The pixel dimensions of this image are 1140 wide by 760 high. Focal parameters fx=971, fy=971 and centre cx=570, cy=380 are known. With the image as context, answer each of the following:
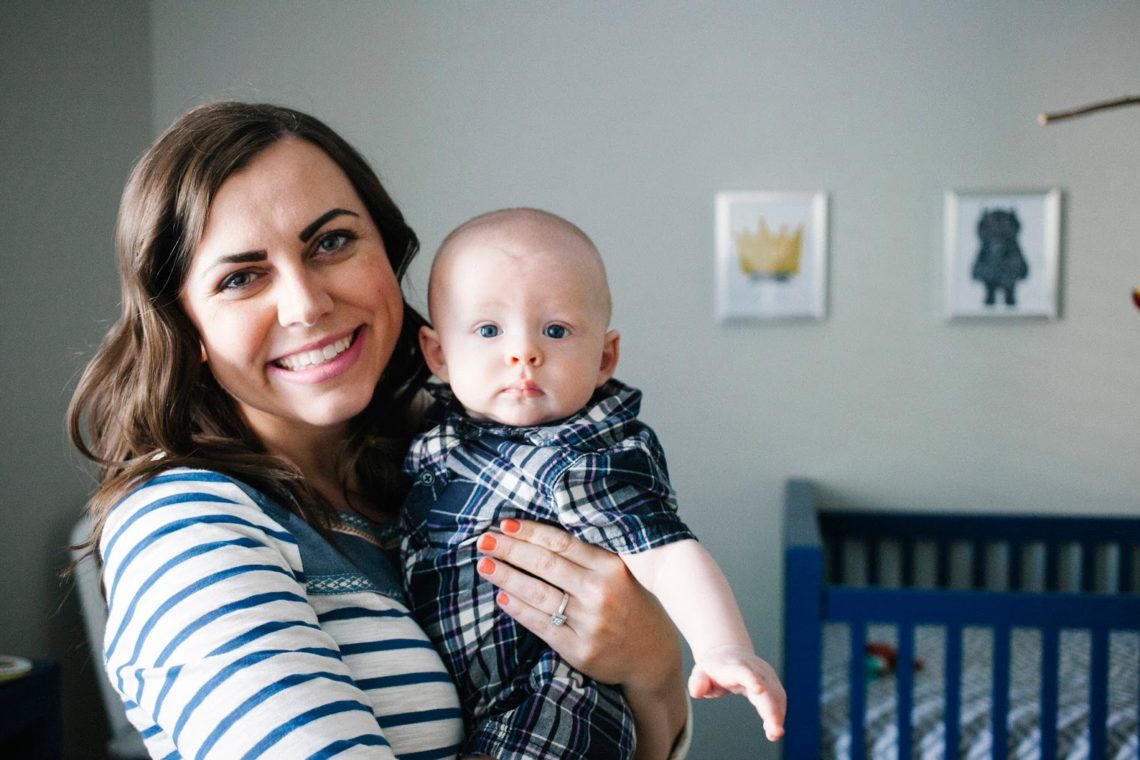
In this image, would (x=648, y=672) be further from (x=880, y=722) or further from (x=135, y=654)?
(x=880, y=722)

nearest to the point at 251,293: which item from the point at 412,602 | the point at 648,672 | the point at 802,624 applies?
the point at 412,602

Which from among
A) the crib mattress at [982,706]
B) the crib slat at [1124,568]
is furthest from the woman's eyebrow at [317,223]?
the crib slat at [1124,568]

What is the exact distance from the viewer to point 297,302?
100 centimetres

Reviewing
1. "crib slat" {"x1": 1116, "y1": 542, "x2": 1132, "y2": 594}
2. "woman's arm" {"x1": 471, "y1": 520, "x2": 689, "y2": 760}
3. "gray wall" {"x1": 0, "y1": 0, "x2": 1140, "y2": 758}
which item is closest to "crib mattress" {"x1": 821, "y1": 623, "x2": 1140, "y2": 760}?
"crib slat" {"x1": 1116, "y1": 542, "x2": 1132, "y2": 594}

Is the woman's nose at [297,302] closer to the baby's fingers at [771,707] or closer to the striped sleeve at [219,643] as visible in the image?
the striped sleeve at [219,643]

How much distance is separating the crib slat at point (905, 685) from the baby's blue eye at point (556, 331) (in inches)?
56.5

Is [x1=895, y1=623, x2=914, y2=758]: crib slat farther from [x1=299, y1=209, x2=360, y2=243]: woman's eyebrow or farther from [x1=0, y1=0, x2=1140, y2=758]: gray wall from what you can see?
[x1=299, y1=209, x2=360, y2=243]: woman's eyebrow

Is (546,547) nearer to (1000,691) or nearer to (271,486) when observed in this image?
(271,486)

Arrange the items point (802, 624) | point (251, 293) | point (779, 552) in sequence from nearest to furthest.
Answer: point (251, 293), point (802, 624), point (779, 552)

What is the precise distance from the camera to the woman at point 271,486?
78 cm

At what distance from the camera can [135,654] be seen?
0.79 m

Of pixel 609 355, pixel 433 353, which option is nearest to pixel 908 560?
pixel 609 355

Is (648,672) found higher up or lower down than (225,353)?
lower down

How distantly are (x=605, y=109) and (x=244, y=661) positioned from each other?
2551 mm
